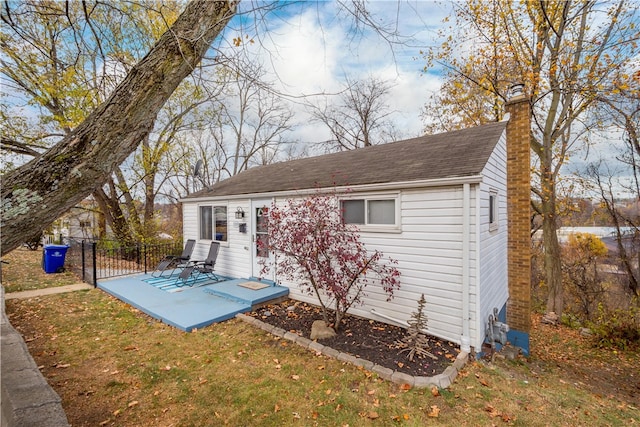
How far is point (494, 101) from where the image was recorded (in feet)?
43.2

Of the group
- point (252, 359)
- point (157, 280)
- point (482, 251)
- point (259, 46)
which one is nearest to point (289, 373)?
point (252, 359)

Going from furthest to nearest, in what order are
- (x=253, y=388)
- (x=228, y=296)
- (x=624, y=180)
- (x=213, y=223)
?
(x=624, y=180) < (x=213, y=223) < (x=228, y=296) < (x=253, y=388)

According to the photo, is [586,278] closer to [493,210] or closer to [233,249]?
[493,210]

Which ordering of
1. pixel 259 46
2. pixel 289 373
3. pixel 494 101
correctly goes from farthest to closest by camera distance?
pixel 494 101
pixel 289 373
pixel 259 46

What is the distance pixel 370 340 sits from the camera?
525cm

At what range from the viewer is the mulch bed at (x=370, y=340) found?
4.46m

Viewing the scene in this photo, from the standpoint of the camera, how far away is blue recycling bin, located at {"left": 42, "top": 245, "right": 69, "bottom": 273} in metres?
9.97

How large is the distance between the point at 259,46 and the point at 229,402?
423cm

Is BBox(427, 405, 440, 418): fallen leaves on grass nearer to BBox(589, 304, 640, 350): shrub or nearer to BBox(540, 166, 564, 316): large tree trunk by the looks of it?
BBox(589, 304, 640, 350): shrub

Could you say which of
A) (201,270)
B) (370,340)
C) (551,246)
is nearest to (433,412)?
(370,340)

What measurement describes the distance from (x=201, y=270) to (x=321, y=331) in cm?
483

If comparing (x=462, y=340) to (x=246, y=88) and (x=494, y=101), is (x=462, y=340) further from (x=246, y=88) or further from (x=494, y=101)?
(x=494, y=101)

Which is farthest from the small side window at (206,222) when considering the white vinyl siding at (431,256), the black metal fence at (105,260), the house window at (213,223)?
the white vinyl siding at (431,256)

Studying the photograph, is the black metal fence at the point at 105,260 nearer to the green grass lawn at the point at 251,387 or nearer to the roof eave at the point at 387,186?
the green grass lawn at the point at 251,387
